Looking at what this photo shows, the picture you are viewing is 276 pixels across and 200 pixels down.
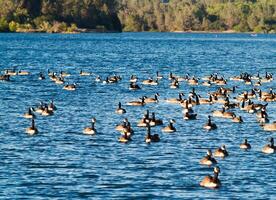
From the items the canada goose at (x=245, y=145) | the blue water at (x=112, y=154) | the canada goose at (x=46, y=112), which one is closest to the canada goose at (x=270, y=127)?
the blue water at (x=112, y=154)

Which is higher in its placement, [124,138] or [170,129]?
[124,138]

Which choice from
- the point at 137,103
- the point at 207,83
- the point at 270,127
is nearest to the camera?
the point at 270,127

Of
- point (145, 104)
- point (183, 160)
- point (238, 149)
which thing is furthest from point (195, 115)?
point (183, 160)

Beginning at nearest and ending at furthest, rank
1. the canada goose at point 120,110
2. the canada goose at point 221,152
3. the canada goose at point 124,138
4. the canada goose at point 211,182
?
the canada goose at point 211,182 < the canada goose at point 221,152 < the canada goose at point 124,138 < the canada goose at point 120,110

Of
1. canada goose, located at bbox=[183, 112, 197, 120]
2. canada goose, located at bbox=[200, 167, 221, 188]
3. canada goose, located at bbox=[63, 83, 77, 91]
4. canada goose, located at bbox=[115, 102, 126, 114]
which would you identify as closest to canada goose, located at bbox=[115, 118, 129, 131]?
canada goose, located at bbox=[183, 112, 197, 120]

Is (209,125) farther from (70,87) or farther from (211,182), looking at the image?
(70,87)

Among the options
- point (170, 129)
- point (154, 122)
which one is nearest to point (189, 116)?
point (154, 122)

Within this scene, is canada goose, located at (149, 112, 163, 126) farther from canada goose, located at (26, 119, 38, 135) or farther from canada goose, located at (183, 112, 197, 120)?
canada goose, located at (26, 119, 38, 135)

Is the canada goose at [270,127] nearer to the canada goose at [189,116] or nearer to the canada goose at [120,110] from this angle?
the canada goose at [189,116]

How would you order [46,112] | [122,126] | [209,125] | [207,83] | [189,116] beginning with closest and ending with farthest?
[122,126] < [209,125] < [189,116] < [46,112] < [207,83]

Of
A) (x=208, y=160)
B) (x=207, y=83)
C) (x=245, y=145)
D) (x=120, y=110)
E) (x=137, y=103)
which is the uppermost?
(x=208, y=160)

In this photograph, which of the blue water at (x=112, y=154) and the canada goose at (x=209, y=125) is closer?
the blue water at (x=112, y=154)

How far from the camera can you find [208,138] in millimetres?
52344

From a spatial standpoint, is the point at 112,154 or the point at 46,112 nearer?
the point at 112,154
